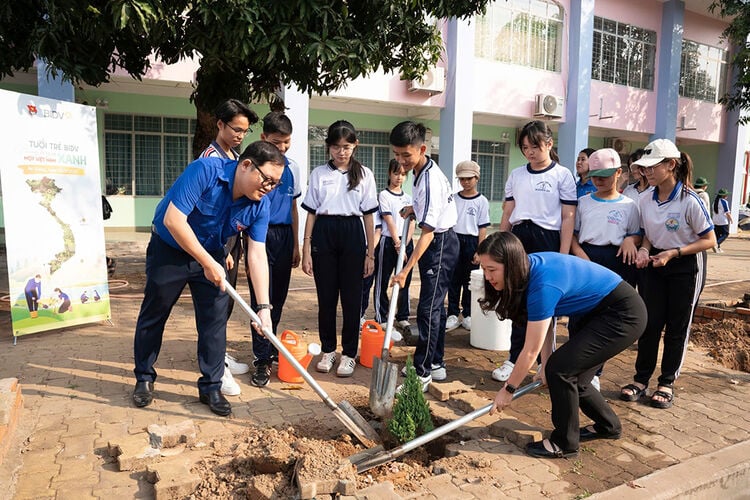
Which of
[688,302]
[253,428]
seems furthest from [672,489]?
[253,428]

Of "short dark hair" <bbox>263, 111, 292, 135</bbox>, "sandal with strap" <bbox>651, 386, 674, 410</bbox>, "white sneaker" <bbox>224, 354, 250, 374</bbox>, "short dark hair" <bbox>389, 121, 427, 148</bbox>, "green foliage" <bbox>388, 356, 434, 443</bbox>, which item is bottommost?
"sandal with strap" <bbox>651, 386, 674, 410</bbox>

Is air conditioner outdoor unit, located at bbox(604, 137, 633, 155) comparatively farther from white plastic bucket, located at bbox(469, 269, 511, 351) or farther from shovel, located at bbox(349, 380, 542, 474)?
shovel, located at bbox(349, 380, 542, 474)

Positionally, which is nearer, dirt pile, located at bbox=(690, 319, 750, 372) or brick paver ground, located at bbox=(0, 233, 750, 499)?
brick paver ground, located at bbox=(0, 233, 750, 499)

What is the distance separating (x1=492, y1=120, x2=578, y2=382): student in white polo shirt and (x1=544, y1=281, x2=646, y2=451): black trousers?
899mm

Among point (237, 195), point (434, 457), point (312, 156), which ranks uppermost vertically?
point (312, 156)

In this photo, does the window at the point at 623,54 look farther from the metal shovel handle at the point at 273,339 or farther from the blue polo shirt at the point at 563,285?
the metal shovel handle at the point at 273,339

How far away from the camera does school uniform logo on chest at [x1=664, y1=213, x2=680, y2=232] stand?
3.72 metres

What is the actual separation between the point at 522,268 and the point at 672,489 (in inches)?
52.2

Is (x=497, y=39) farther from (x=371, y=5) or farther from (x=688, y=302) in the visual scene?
(x=688, y=302)

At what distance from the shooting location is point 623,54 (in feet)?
51.9

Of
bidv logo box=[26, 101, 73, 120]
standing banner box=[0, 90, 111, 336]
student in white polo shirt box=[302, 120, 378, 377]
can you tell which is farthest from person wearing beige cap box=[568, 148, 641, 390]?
bidv logo box=[26, 101, 73, 120]

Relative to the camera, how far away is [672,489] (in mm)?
2697

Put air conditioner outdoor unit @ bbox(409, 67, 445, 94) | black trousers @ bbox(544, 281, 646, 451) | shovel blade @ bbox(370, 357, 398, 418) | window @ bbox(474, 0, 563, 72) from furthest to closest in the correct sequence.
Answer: window @ bbox(474, 0, 563, 72), air conditioner outdoor unit @ bbox(409, 67, 445, 94), shovel blade @ bbox(370, 357, 398, 418), black trousers @ bbox(544, 281, 646, 451)

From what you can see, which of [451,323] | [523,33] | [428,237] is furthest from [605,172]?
[523,33]
